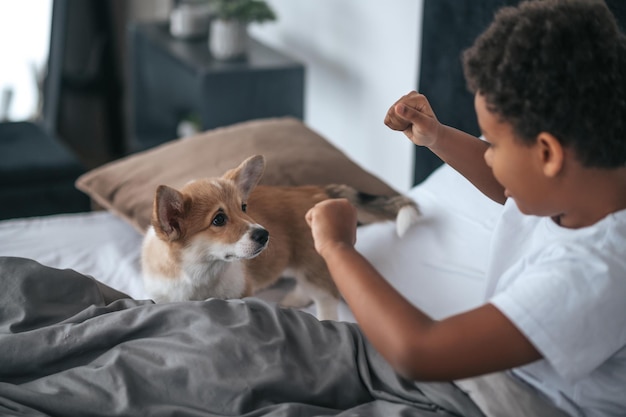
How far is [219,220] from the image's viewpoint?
142cm

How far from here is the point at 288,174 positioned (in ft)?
6.10

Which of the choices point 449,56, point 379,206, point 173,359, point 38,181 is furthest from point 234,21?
point 173,359

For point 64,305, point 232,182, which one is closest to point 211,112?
point 232,182

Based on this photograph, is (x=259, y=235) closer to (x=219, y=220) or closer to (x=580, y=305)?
(x=219, y=220)

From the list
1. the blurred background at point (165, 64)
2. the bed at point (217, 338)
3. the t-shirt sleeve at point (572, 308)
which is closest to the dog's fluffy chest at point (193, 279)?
the bed at point (217, 338)

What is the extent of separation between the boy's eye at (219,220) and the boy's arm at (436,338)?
0.49m

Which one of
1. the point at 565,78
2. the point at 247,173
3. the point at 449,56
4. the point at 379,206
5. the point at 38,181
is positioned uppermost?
the point at 565,78

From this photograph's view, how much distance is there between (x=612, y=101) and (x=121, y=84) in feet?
10.6

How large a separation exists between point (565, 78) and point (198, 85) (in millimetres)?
2099

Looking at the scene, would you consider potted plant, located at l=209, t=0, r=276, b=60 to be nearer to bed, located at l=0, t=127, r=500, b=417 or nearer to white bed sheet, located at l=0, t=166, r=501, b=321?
white bed sheet, located at l=0, t=166, r=501, b=321

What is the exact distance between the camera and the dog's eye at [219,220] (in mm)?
1420

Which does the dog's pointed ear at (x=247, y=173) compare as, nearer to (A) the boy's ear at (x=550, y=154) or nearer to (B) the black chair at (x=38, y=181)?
(A) the boy's ear at (x=550, y=154)

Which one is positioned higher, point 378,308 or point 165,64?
point 378,308

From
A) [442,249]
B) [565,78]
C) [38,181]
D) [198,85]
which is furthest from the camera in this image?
[198,85]
